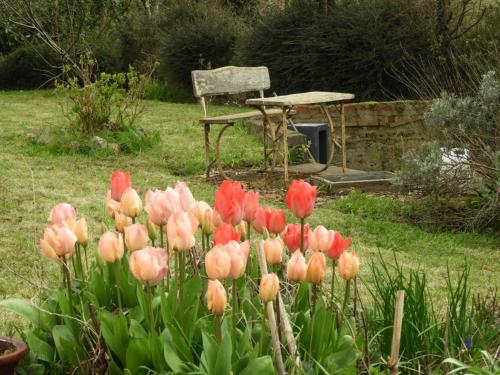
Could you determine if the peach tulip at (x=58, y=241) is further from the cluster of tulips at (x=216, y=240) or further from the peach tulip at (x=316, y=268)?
the peach tulip at (x=316, y=268)

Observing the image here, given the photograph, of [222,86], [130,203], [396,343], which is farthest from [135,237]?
[222,86]

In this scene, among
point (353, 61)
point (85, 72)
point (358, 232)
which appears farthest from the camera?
point (353, 61)

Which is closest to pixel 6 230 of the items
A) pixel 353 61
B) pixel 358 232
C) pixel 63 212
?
pixel 358 232

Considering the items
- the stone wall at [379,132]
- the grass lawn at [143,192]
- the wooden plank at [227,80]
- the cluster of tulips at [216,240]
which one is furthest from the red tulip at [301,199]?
the stone wall at [379,132]

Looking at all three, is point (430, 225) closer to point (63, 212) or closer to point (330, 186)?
point (330, 186)

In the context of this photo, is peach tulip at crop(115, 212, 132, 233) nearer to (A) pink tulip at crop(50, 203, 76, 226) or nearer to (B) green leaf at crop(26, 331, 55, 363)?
(A) pink tulip at crop(50, 203, 76, 226)

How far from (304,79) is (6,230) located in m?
9.43

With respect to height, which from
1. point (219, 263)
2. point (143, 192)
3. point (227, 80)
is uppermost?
point (219, 263)

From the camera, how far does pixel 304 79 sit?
47.4 feet

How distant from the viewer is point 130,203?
2.22m

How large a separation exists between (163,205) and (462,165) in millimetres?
4814

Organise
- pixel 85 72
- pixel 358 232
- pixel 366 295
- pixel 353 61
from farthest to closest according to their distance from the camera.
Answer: pixel 353 61 → pixel 85 72 → pixel 358 232 → pixel 366 295

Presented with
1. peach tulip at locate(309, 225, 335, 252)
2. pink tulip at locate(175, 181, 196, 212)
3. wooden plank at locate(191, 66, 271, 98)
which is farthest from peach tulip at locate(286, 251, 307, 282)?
wooden plank at locate(191, 66, 271, 98)

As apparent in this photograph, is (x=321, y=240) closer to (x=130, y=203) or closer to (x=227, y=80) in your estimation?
(x=130, y=203)
